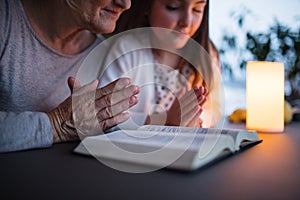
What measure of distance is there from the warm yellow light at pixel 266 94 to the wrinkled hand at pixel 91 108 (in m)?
0.48

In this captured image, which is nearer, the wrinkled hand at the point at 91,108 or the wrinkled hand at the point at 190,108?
the wrinkled hand at the point at 91,108

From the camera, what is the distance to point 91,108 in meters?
0.81

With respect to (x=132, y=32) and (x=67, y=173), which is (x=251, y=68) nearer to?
(x=132, y=32)

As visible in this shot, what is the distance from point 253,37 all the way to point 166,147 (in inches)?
55.9

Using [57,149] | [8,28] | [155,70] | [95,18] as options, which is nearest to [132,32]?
[155,70]

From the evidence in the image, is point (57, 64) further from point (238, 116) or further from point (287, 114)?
point (287, 114)

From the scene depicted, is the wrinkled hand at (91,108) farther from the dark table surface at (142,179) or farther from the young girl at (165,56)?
the young girl at (165,56)

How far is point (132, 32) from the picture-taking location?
1446mm

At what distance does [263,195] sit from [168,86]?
108 centimetres

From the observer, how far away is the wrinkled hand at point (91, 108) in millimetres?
777

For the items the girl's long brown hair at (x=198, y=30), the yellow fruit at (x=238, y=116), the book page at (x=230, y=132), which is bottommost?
the yellow fruit at (x=238, y=116)

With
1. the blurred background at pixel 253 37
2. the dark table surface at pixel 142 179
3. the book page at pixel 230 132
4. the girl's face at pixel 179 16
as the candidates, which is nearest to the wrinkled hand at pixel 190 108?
the book page at pixel 230 132

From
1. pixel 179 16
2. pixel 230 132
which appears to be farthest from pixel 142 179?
pixel 179 16

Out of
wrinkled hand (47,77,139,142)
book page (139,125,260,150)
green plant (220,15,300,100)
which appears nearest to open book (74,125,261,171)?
book page (139,125,260,150)
